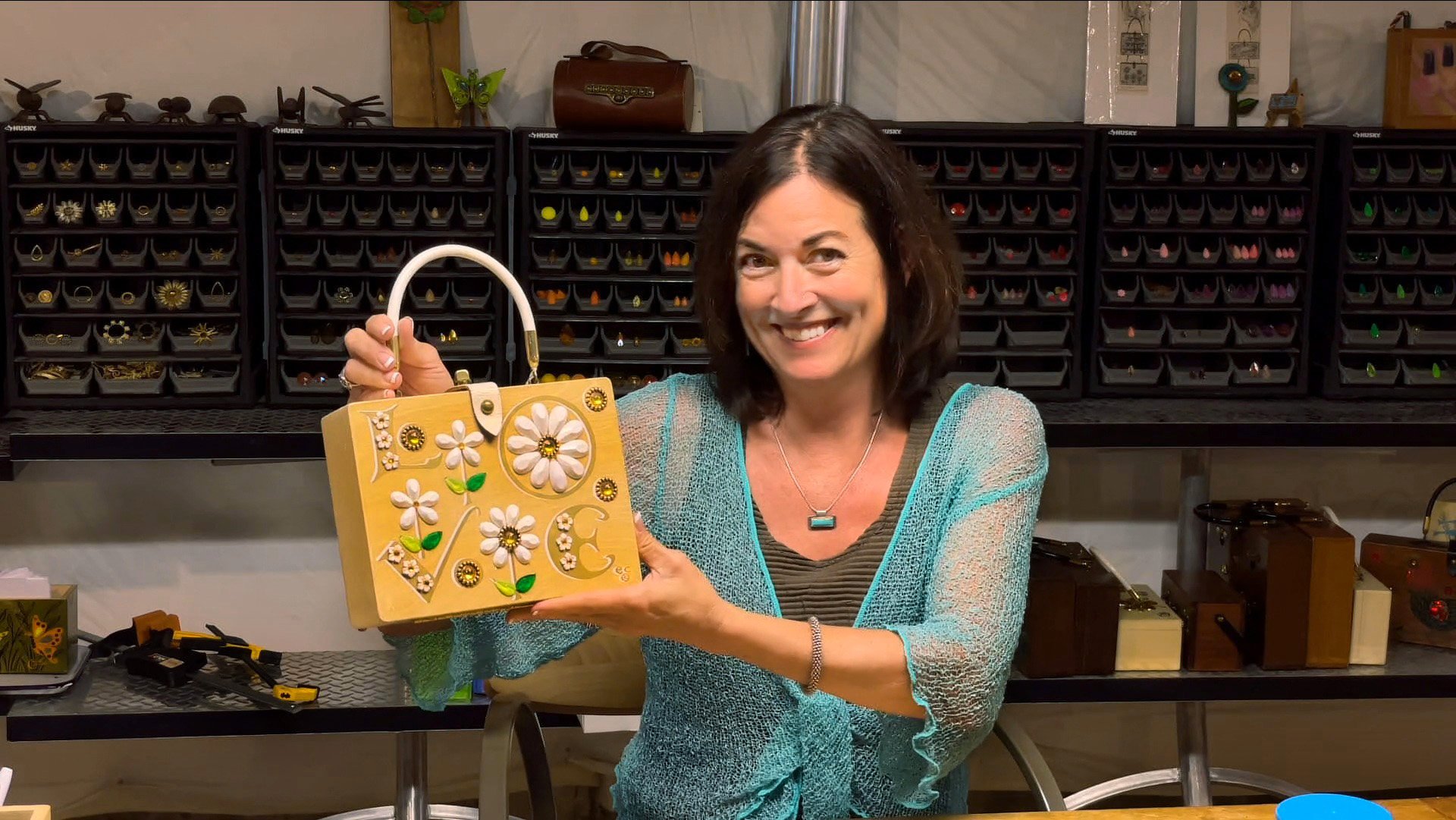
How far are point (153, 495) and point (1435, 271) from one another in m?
2.59

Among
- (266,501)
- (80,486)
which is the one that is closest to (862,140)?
(266,501)

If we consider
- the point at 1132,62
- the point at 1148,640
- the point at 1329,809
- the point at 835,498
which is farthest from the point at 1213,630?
the point at 1329,809

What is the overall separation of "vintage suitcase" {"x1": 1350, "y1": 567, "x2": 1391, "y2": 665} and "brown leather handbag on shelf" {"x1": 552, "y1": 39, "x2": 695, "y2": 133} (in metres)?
1.47

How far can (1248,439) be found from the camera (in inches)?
92.0

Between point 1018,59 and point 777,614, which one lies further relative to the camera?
point 1018,59

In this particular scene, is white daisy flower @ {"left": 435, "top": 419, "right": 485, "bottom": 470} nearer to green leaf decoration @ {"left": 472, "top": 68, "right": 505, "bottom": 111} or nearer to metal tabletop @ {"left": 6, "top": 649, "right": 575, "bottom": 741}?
metal tabletop @ {"left": 6, "top": 649, "right": 575, "bottom": 741}

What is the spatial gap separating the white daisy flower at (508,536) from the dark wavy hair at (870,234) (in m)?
0.45

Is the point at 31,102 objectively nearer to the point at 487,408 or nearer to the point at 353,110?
the point at 353,110

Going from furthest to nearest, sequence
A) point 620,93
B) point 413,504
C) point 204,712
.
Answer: point 620,93 < point 204,712 < point 413,504

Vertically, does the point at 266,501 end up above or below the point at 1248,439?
below

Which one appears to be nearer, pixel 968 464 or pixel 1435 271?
pixel 968 464

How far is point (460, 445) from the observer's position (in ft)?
3.96

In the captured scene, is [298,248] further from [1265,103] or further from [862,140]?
[1265,103]

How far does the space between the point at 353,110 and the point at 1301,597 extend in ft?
6.26
